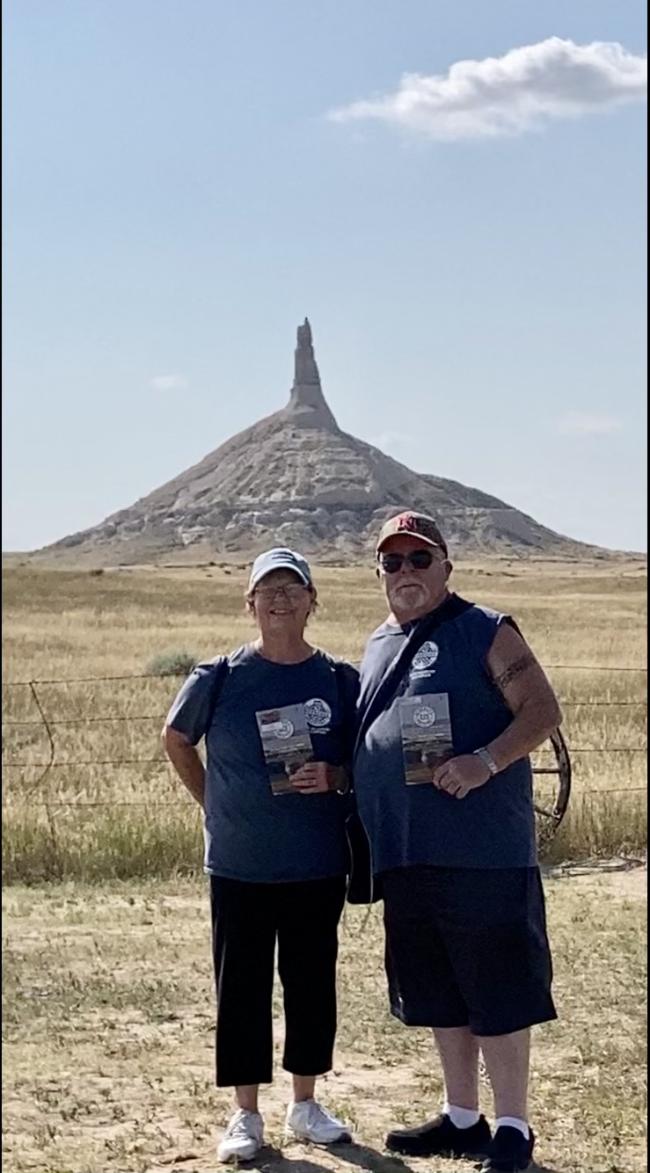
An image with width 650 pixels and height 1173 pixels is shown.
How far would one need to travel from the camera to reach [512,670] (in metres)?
3.90

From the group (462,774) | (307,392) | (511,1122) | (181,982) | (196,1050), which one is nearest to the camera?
(462,774)

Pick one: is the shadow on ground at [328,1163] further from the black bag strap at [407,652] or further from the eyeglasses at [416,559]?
the eyeglasses at [416,559]

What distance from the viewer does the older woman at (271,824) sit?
423 cm

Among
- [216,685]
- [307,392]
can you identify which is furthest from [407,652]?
[307,392]

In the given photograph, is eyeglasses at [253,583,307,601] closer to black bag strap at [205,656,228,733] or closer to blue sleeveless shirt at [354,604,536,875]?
black bag strap at [205,656,228,733]

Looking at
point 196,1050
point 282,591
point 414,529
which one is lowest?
point 196,1050

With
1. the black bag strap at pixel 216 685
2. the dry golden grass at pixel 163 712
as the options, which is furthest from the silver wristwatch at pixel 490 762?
the dry golden grass at pixel 163 712

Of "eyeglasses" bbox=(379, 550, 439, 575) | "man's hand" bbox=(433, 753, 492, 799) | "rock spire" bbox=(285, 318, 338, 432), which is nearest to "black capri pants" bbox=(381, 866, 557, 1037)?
"man's hand" bbox=(433, 753, 492, 799)

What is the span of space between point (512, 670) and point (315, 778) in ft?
2.11

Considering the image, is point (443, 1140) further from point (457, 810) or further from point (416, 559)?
point (416, 559)

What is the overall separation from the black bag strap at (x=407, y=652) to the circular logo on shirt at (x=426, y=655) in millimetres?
19

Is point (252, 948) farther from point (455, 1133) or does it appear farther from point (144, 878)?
point (144, 878)

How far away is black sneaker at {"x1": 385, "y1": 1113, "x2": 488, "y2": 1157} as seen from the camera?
423cm

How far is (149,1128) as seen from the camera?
4785 mm
